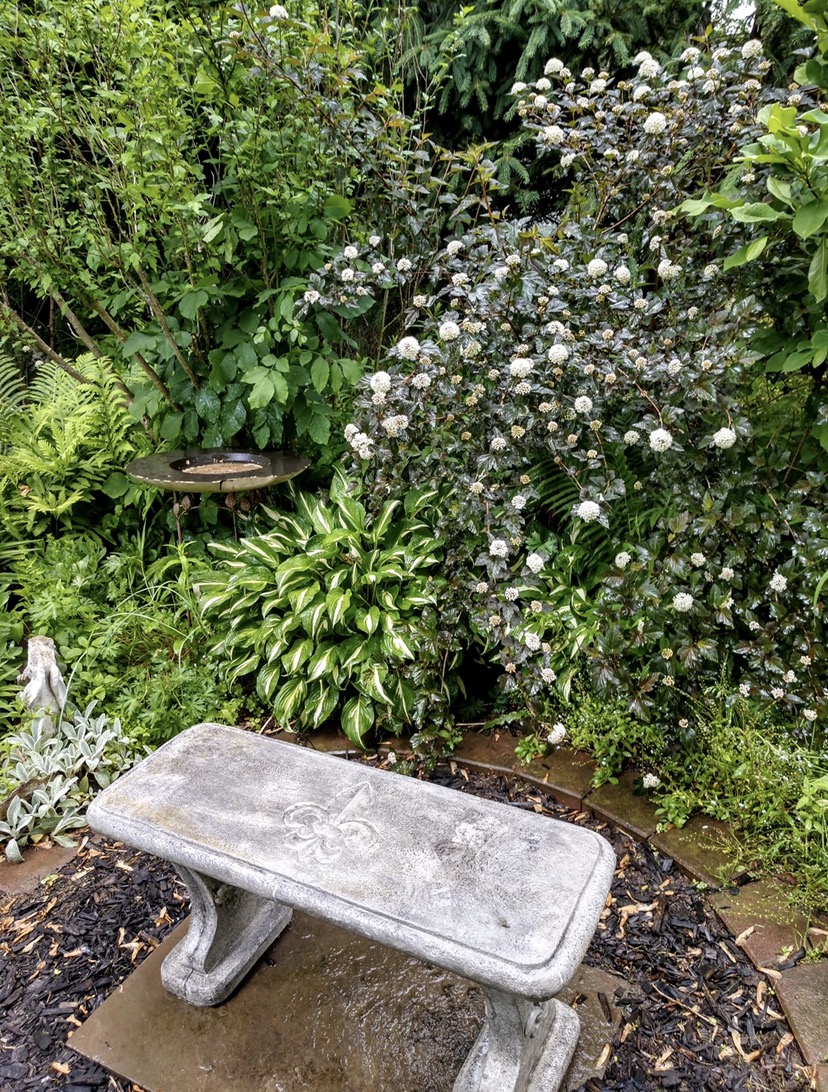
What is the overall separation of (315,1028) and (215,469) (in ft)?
8.12

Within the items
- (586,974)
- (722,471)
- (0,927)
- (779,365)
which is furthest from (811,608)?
(0,927)

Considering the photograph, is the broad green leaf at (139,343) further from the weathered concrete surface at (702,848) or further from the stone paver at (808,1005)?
the stone paver at (808,1005)

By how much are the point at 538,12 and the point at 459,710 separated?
3.52 metres

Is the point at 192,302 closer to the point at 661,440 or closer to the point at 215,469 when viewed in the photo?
the point at 215,469

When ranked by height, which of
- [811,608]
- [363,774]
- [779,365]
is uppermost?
[779,365]

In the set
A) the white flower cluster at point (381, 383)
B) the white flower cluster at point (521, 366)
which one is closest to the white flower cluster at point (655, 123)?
the white flower cluster at point (521, 366)

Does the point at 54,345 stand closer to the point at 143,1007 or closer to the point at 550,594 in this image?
the point at 550,594

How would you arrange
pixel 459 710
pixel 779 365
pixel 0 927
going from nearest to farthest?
pixel 0 927, pixel 779 365, pixel 459 710

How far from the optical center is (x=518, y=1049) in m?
1.64

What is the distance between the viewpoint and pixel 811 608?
2.40m

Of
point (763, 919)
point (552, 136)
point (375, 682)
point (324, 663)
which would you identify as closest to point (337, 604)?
point (324, 663)

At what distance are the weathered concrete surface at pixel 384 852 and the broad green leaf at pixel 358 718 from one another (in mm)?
816

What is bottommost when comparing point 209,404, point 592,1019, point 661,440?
point 592,1019

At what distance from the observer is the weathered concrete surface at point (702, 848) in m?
2.27
